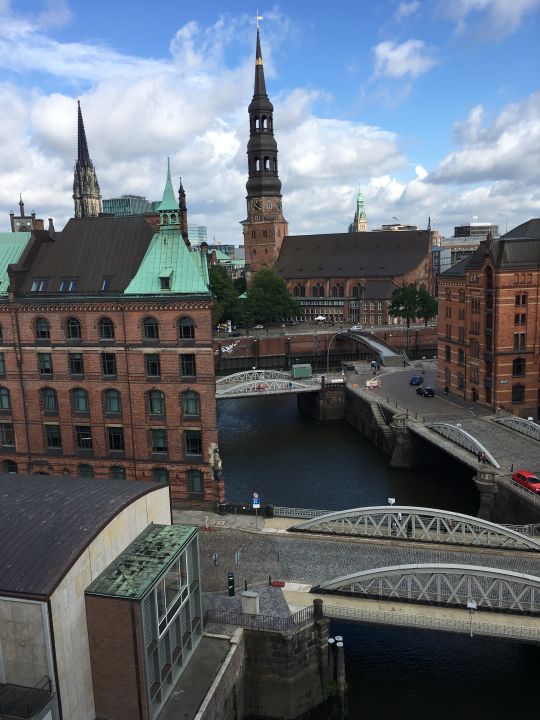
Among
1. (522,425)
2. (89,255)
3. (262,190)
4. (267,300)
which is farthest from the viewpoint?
(262,190)

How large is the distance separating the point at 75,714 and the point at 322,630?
409 inches

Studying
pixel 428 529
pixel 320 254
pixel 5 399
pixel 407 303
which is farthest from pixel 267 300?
pixel 428 529

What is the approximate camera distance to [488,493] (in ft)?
148

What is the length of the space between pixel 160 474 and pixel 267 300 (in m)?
84.1

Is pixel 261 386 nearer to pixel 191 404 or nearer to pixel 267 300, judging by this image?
pixel 191 404

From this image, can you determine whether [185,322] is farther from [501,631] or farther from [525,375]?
[525,375]

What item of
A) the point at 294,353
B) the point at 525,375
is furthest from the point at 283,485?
the point at 294,353

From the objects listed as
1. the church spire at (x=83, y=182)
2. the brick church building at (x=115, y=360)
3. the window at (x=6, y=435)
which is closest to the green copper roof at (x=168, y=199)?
the brick church building at (x=115, y=360)

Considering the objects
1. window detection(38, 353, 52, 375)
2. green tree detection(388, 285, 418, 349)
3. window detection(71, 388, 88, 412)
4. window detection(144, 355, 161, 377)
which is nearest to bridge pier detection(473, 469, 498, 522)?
window detection(144, 355, 161, 377)

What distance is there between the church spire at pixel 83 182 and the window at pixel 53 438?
135 meters

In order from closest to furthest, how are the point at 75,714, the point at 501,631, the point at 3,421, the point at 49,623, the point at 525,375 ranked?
the point at 49,623 < the point at 75,714 < the point at 501,631 < the point at 3,421 < the point at 525,375

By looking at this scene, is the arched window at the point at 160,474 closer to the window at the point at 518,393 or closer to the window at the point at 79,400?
the window at the point at 79,400

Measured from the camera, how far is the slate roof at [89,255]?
141ft

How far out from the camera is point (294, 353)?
112875 mm
